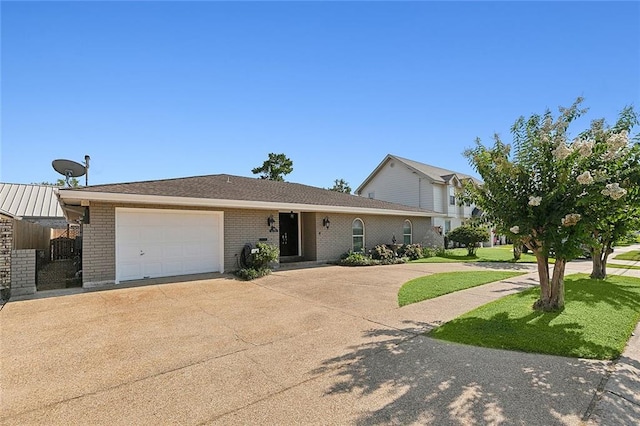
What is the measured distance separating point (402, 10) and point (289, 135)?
8723 millimetres

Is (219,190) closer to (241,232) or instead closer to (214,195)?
(214,195)

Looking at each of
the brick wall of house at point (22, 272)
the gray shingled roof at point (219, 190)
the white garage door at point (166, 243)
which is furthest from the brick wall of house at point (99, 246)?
the brick wall of house at point (22, 272)

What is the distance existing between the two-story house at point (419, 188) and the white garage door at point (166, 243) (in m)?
16.3

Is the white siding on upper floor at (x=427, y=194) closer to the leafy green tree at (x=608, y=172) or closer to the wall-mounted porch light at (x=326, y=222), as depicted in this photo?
the wall-mounted porch light at (x=326, y=222)

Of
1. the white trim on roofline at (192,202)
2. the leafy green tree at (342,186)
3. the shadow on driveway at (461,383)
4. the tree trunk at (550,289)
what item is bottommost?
the shadow on driveway at (461,383)

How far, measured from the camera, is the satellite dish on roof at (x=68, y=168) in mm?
13289

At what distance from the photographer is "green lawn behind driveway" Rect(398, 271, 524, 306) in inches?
300

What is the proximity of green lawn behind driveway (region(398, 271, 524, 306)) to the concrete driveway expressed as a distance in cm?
93

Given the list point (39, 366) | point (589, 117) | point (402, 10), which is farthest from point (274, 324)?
point (402, 10)

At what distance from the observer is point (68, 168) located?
44.3 ft

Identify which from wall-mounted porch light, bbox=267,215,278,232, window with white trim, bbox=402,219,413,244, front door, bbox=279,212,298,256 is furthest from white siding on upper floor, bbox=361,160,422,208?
wall-mounted porch light, bbox=267,215,278,232

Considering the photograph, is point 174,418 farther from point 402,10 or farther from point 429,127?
point 429,127

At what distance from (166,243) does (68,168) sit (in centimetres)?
784

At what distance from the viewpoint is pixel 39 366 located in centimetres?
387
